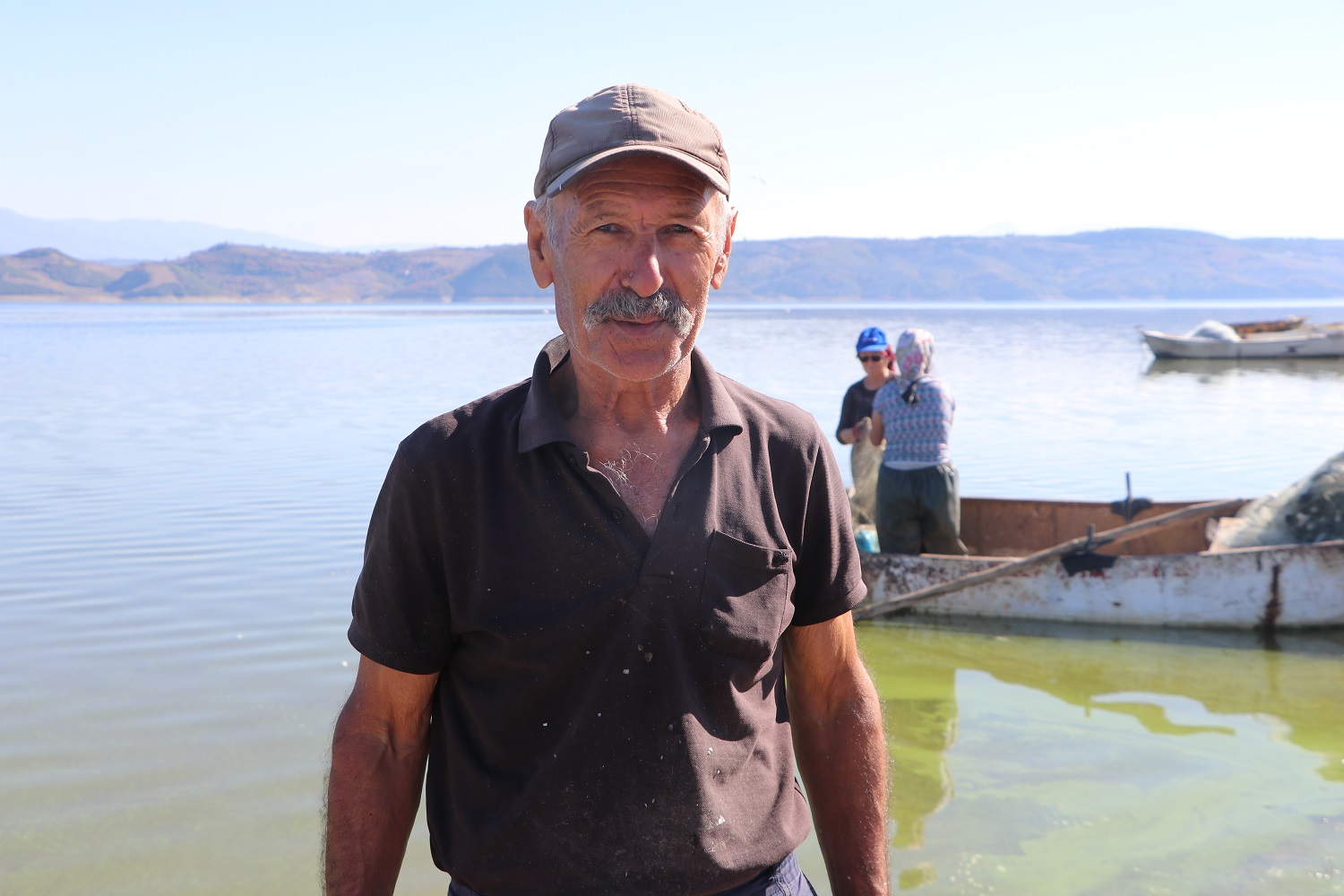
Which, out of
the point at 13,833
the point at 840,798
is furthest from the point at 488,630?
the point at 13,833

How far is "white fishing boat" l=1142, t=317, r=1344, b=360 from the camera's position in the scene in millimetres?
37312

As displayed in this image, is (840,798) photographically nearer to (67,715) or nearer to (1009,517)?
(67,715)

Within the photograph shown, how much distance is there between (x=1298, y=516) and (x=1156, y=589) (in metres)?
1.28

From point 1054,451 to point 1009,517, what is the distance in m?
7.83

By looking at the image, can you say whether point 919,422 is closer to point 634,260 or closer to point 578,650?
point 634,260

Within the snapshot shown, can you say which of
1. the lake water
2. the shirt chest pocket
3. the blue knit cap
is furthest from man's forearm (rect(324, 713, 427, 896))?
the blue knit cap

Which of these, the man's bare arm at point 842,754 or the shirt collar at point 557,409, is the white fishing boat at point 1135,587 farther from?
the shirt collar at point 557,409

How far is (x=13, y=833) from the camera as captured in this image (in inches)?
221

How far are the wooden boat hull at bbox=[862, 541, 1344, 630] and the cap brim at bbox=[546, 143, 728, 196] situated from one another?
23.4 feet

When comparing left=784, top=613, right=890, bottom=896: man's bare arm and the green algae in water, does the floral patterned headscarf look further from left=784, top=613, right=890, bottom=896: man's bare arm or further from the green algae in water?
left=784, top=613, right=890, bottom=896: man's bare arm

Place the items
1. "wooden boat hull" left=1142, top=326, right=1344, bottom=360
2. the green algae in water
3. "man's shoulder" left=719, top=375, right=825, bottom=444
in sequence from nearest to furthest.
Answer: "man's shoulder" left=719, top=375, right=825, bottom=444
the green algae in water
"wooden boat hull" left=1142, top=326, right=1344, bottom=360

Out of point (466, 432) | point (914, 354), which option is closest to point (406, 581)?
point (466, 432)

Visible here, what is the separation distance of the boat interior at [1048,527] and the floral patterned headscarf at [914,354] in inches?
105

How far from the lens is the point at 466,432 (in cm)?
189
